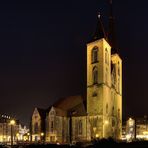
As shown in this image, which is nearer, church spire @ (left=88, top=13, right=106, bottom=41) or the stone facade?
the stone facade

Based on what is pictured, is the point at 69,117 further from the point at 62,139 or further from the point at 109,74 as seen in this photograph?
the point at 109,74

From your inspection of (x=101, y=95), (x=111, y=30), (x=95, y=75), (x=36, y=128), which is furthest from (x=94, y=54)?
(x=36, y=128)

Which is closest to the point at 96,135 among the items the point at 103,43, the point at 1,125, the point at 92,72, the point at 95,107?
the point at 95,107

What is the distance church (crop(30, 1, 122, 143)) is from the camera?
308ft

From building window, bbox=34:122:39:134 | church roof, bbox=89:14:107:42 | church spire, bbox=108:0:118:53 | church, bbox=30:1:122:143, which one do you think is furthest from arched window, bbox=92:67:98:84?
building window, bbox=34:122:39:134

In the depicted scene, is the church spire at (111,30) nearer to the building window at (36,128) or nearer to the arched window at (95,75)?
the arched window at (95,75)

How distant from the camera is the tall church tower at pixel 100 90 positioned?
93.1m

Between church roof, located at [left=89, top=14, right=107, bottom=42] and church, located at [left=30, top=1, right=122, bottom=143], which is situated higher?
church roof, located at [left=89, top=14, right=107, bottom=42]

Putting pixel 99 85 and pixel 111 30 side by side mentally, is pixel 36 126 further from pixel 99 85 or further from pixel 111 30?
pixel 111 30

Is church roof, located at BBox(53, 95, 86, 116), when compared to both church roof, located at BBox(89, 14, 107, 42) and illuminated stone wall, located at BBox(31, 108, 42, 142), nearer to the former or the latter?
illuminated stone wall, located at BBox(31, 108, 42, 142)

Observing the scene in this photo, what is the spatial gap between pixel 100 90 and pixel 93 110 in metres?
5.33

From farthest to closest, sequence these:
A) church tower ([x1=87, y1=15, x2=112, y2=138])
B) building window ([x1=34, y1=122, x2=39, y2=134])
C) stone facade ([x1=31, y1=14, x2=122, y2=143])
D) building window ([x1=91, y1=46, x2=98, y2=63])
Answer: building window ([x1=34, y1=122, x2=39, y2=134]), building window ([x1=91, y1=46, x2=98, y2=63]), stone facade ([x1=31, y1=14, x2=122, y2=143]), church tower ([x1=87, y1=15, x2=112, y2=138])

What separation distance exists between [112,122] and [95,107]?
8170 millimetres

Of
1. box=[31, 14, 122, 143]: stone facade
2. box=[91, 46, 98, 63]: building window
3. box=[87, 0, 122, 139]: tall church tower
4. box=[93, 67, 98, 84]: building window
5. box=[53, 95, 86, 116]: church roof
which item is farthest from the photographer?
box=[53, 95, 86, 116]: church roof
